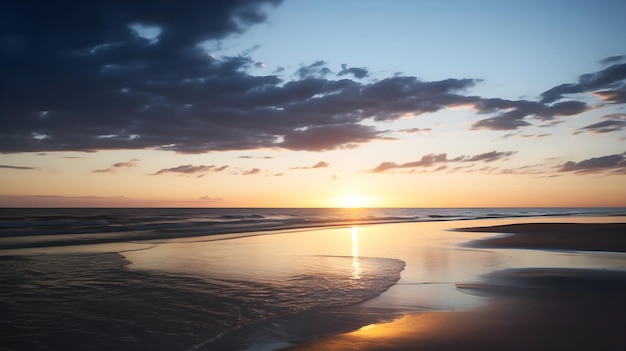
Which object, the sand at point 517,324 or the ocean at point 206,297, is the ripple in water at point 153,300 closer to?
the ocean at point 206,297

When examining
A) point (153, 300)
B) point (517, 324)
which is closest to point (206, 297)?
point (153, 300)

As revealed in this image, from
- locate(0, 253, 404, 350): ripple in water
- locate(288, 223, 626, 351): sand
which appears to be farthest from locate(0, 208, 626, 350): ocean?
locate(288, 223, 626, 351): sand

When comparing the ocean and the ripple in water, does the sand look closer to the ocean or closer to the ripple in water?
the ocean

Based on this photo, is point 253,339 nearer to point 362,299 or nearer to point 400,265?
point 362,299

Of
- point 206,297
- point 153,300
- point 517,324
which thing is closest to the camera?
point 517,324

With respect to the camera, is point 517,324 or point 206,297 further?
point 206,297

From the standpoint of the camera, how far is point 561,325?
7.87 meters

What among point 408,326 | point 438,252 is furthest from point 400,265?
point 408,326

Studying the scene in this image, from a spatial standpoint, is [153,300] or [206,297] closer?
[153,300]

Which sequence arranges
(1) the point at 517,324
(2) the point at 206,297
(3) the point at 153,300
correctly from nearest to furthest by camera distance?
(1) the point at 517,324, (3) the point at 153,300, (2) the point at 206,297

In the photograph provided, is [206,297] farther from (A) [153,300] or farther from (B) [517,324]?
(B) [517,324]

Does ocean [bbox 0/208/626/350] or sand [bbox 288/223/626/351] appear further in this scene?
ocean [bbox 0/208/626/350]

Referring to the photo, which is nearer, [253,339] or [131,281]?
[253,339]

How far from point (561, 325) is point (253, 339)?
5.82 metres
